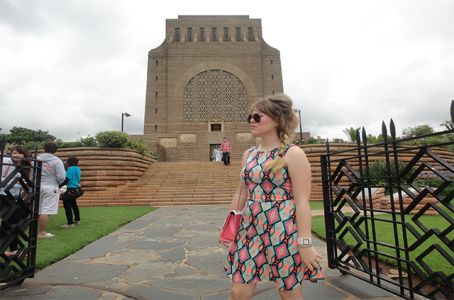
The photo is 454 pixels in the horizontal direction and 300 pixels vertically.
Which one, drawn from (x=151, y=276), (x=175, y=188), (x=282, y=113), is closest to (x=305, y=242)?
(x=282, y=113)

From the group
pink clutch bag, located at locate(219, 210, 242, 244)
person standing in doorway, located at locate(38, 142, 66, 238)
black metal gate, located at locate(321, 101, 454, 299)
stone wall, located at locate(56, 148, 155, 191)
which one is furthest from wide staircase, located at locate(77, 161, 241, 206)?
pink clutch bag, located at locate(219, 210, 242, 244)

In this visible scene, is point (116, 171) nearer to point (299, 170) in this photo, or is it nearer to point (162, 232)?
point (162, 232)

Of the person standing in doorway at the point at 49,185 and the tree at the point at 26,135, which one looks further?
the tree at the point at 26,135

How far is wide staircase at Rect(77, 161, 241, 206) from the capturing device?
12.3 m

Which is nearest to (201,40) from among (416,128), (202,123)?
(202,123)

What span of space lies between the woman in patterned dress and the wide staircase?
10.3 metres

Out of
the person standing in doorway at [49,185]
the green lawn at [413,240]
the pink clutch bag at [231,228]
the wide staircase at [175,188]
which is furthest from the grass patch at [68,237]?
the wide staircase at [175,188]

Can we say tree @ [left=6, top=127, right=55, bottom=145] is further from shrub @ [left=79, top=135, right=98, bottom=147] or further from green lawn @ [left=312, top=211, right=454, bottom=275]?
green lawn @ [left=312, top=211, right=454, bottom=275]

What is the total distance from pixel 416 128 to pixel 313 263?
5953 centimetres

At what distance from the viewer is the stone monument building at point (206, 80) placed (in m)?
31.4

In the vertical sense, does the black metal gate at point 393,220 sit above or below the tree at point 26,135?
below

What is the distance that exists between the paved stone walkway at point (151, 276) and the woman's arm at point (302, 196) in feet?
4.13

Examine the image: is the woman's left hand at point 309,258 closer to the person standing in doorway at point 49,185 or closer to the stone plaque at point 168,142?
the person standing in doorway at point 49,185

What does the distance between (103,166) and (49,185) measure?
8950mm
